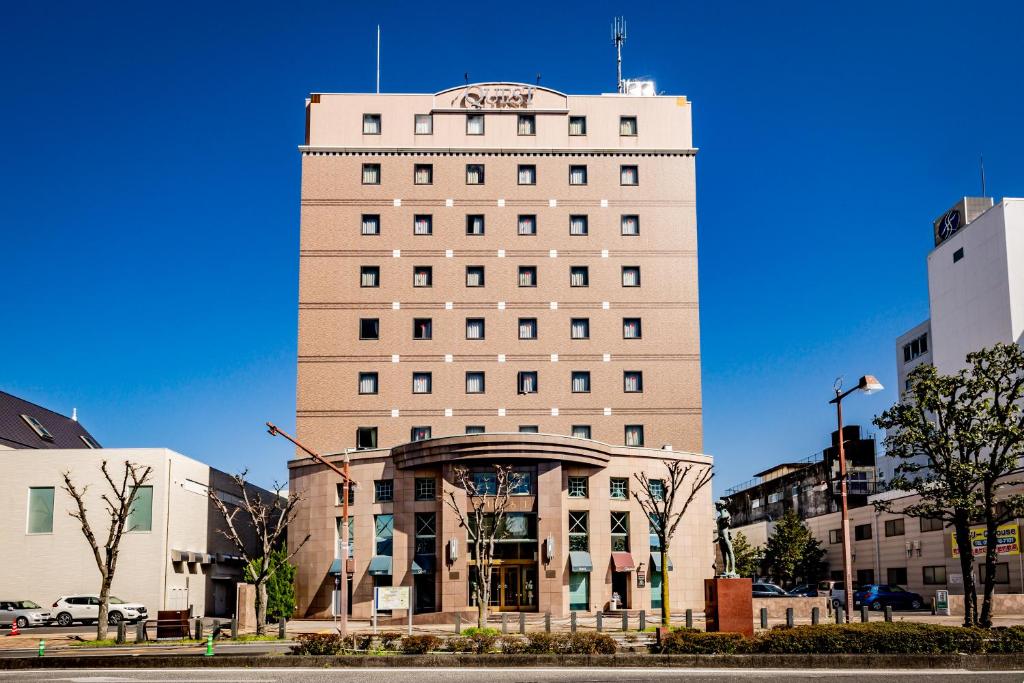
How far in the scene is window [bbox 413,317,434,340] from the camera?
2313 inches

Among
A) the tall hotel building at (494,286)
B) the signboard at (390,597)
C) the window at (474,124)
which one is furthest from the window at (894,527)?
the signboard at (390,597)

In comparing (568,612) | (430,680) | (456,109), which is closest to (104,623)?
(430,680)

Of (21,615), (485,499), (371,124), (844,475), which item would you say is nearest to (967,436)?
(844,475)

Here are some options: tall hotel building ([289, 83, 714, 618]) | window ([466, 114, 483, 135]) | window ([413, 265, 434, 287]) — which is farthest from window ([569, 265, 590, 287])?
window ([466, 114, 483, 135])

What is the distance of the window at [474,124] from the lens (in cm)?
6156

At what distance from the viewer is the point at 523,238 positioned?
197 ft

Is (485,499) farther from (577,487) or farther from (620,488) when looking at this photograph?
(620,488)

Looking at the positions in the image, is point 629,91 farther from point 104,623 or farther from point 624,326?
point 104,623

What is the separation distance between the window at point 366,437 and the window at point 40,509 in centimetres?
1624

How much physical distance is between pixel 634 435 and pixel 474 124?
21.4 meters

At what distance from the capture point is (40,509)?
5269 centimetres

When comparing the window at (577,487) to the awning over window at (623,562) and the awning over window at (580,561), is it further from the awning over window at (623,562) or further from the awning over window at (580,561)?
the awning over window at (623,562)

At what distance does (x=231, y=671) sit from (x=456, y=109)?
137 ft

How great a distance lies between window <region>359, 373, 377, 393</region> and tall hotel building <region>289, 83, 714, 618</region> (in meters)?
0.18
